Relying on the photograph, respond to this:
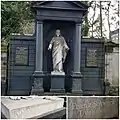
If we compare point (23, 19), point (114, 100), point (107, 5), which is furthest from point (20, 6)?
point (114, 100)

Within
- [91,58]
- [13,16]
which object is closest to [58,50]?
[91,58]

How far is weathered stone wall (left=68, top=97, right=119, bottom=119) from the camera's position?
2.14m

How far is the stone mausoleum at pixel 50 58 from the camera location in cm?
263

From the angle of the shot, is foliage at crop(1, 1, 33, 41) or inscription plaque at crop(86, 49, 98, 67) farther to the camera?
inscription plaque at crop(86, 49, 98, 67)

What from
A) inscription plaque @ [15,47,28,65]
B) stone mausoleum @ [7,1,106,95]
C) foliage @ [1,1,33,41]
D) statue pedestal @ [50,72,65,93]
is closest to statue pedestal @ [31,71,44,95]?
stone mausoleum @ [7,1,106,95]

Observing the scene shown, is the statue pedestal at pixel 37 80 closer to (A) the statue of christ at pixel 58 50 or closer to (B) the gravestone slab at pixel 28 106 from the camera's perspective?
(A) the statue of christ at pixel 58 50

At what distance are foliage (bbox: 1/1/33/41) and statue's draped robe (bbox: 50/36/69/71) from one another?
0.34m

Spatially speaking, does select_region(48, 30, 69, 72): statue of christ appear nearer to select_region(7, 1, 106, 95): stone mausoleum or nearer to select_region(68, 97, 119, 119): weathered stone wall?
select_region(7, 1, 106, 95): stone mausoleum

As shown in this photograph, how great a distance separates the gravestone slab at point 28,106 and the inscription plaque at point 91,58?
0.81 metres

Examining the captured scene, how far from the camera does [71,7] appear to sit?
2.64 meters

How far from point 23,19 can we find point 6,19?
0.19 metres

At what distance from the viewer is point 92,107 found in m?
2.22

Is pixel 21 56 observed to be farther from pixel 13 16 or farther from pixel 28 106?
pixel 28 106

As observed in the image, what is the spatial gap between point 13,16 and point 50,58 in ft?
1.74
